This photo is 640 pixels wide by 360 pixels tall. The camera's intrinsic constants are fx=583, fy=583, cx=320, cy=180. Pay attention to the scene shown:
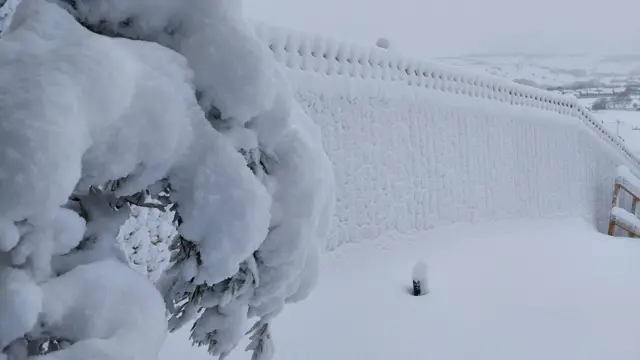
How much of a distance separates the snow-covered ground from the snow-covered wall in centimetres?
39

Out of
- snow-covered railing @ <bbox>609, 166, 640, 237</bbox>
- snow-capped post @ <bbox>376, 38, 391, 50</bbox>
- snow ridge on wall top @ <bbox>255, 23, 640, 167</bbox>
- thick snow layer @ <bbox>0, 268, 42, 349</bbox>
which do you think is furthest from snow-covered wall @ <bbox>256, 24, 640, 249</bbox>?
thick snow layer @ <bbox>0, 268, 42, 349</bbox>

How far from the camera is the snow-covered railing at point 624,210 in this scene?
882 centimetres

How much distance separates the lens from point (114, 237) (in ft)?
4.02

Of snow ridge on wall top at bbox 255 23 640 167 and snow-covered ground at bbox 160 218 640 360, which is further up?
snow ridge on wall top at bbox 255 23 640 167

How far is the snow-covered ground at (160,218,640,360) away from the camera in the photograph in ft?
12.0

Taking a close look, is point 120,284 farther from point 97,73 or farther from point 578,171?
point 578,171

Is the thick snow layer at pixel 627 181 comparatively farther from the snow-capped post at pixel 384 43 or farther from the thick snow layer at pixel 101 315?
the thick snow layer at pixel 101 315

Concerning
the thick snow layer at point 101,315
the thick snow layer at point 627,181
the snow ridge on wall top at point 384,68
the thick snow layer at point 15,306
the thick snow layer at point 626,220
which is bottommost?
the thick snow layer at point 627,181

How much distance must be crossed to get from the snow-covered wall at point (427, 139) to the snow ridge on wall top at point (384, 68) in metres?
0.01

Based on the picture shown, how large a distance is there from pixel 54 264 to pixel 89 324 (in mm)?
147

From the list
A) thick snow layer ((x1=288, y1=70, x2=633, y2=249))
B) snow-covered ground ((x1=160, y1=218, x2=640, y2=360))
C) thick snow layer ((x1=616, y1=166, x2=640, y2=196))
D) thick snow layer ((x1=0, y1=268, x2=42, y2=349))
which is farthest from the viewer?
thick snow layer ((x1=616, y1=166, x2=640, y2=196))

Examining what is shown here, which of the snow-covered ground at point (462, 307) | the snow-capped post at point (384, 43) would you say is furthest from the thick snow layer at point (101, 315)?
the snow-capped post at point (384, 43)

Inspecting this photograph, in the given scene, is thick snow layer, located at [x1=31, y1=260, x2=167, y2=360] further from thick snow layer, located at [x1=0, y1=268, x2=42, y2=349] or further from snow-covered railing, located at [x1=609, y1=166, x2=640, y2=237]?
snow-covered railing, located at [x1=609, y1=166, x2=640, y2=237]

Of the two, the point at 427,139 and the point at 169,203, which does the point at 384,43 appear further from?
the point at 169,203
